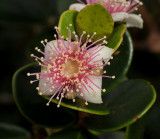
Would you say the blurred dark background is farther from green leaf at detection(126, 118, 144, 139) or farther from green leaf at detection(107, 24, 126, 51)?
green leaf at detection(107, 24, 126, 51)

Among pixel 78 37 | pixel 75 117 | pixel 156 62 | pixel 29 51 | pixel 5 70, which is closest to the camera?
pixel 78 37

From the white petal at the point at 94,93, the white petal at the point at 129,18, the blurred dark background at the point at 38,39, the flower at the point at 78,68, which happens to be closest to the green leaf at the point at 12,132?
the blurred dark background at the point at 38,39

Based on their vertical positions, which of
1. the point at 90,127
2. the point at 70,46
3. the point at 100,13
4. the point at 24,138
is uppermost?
the point at 100,13

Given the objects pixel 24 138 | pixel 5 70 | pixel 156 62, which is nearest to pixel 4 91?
pixel 5 70

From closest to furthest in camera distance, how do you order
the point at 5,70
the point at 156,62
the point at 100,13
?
the point at 100,13, the point at 156,62, the point at 5,70

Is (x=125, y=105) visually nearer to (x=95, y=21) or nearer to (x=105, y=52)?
(x=105, y=52)

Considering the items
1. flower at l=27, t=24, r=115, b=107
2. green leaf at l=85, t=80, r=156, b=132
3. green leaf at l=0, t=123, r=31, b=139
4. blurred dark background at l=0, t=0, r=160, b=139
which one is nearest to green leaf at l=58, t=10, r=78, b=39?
flower at l=27, t=24, r=115, b=107

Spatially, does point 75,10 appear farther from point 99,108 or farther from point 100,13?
point 99,108
